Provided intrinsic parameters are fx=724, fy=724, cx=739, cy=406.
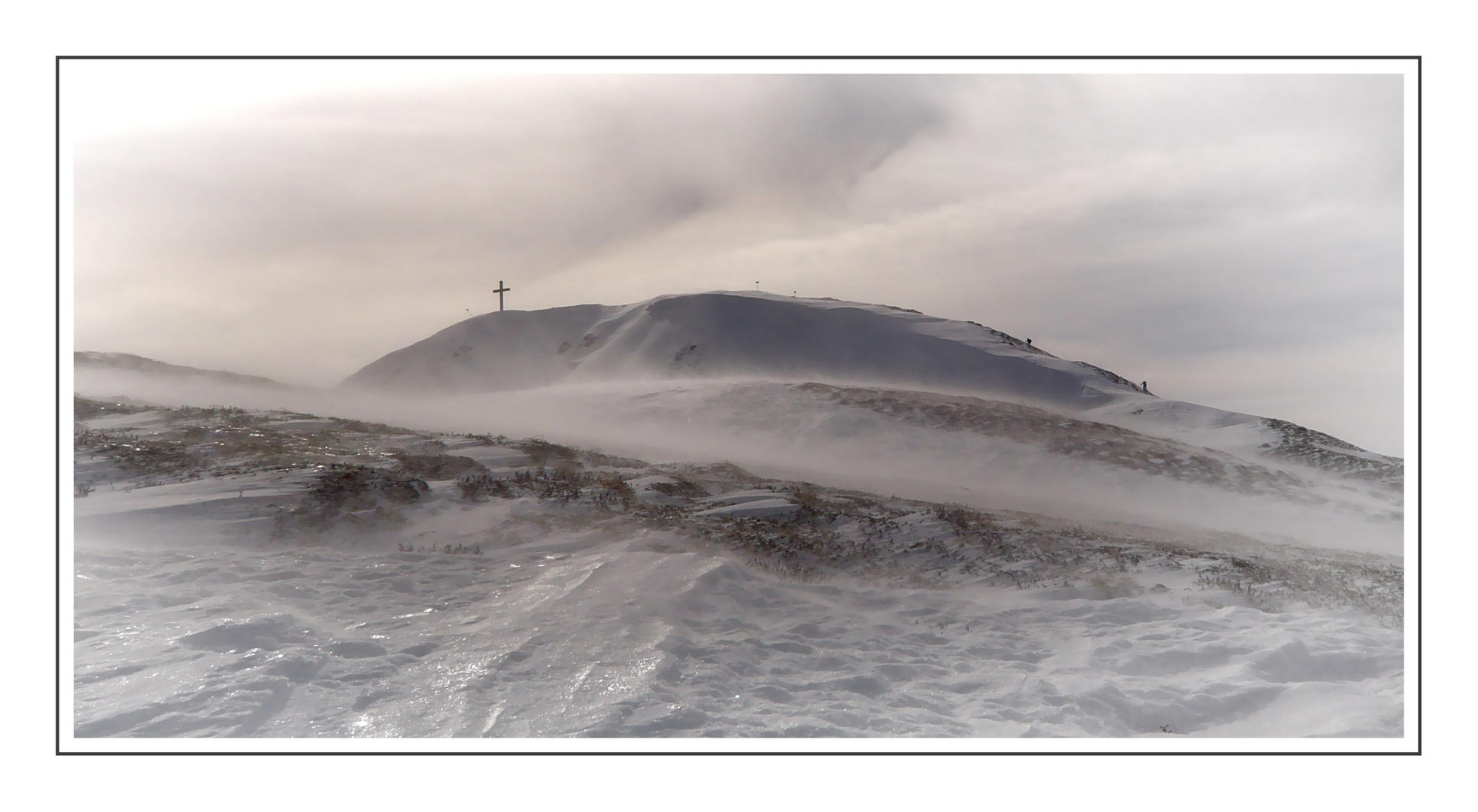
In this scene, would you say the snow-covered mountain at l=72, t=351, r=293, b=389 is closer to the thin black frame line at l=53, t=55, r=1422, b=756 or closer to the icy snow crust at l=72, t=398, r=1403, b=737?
the icy snow crust at l=72, t=398, r=1403, b=737

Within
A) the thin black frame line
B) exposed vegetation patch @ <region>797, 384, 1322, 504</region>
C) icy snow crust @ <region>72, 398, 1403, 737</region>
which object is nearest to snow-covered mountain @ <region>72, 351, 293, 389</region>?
icy snow crust @ <region>72, 398, 1403, 737</region>

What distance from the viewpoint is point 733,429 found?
20.5 metres

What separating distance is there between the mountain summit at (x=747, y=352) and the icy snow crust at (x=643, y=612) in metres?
26.9

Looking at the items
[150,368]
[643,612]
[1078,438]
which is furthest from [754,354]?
[643,612]

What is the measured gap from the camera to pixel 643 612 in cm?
746

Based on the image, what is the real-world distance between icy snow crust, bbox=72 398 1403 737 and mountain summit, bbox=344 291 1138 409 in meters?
26.9

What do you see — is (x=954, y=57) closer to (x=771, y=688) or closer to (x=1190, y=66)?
(x=1190, y=66)

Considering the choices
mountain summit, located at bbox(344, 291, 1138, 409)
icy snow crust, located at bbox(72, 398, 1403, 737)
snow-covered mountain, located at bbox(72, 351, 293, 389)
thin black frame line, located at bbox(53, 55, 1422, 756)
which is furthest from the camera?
mountain summit, located at bbox(344, 291, 1138, 409)

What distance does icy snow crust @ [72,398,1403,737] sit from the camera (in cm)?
600

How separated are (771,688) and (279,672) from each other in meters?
4.18

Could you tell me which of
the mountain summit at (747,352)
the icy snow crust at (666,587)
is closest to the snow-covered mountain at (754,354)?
the mountain summit at (747,352)

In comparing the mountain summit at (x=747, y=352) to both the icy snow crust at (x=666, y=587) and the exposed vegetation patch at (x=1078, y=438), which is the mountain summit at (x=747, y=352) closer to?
the exposed vegetation patch at (x=1078, y=438)

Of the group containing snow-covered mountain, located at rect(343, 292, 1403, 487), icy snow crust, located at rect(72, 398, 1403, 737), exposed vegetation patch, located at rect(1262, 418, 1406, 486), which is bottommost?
icy snow crust, located at rect(72, 398, 1403, 737)
